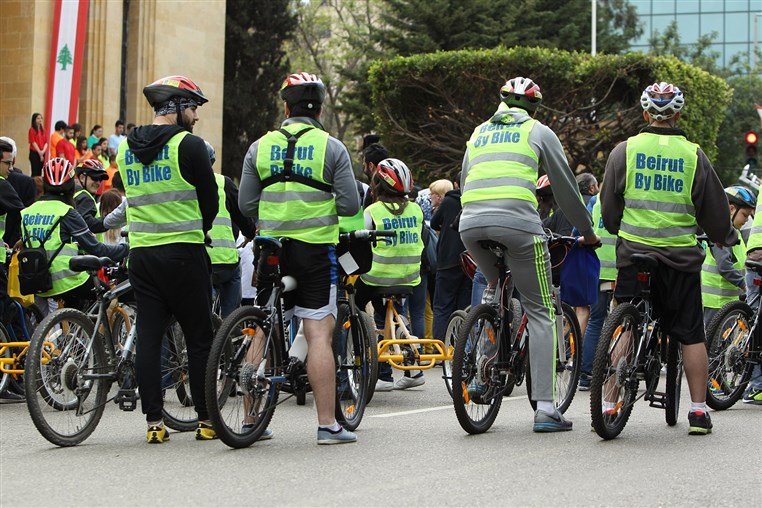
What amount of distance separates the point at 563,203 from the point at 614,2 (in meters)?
54.4

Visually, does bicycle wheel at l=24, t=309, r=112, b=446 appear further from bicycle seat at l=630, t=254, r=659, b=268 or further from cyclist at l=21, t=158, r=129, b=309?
bicycle seat at l=630, t=254, r=659, b=268

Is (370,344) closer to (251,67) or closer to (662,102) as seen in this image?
(662,102)

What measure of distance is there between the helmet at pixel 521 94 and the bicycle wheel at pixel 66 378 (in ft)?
9.67

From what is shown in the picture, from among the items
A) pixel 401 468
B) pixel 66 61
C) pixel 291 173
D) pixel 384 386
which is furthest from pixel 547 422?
pixel 66 61

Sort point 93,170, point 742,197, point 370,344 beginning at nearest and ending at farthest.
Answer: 1. point 370,344
2. point 742,197
3. point 93,170

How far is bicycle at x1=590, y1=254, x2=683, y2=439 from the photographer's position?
8.15m

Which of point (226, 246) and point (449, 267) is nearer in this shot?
point (226, 246)

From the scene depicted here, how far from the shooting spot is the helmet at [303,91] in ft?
27.5

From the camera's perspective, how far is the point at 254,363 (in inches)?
316

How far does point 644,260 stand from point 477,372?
1.22 metres

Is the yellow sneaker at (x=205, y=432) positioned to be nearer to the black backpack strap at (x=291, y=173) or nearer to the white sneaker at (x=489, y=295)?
→ the black backpack strap at (x=291, y=173)

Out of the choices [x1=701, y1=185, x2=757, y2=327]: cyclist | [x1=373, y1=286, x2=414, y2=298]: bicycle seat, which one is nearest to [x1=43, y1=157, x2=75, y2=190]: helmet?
[x1=373, y1=286, x2=414, y2=298]: bicycle seat

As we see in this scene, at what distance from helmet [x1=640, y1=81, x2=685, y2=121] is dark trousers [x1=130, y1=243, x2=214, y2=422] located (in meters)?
2.92

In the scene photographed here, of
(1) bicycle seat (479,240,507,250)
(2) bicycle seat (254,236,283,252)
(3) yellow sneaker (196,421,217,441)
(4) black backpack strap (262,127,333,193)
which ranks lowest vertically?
(3) yellow sneaker (196,421,217,441)
